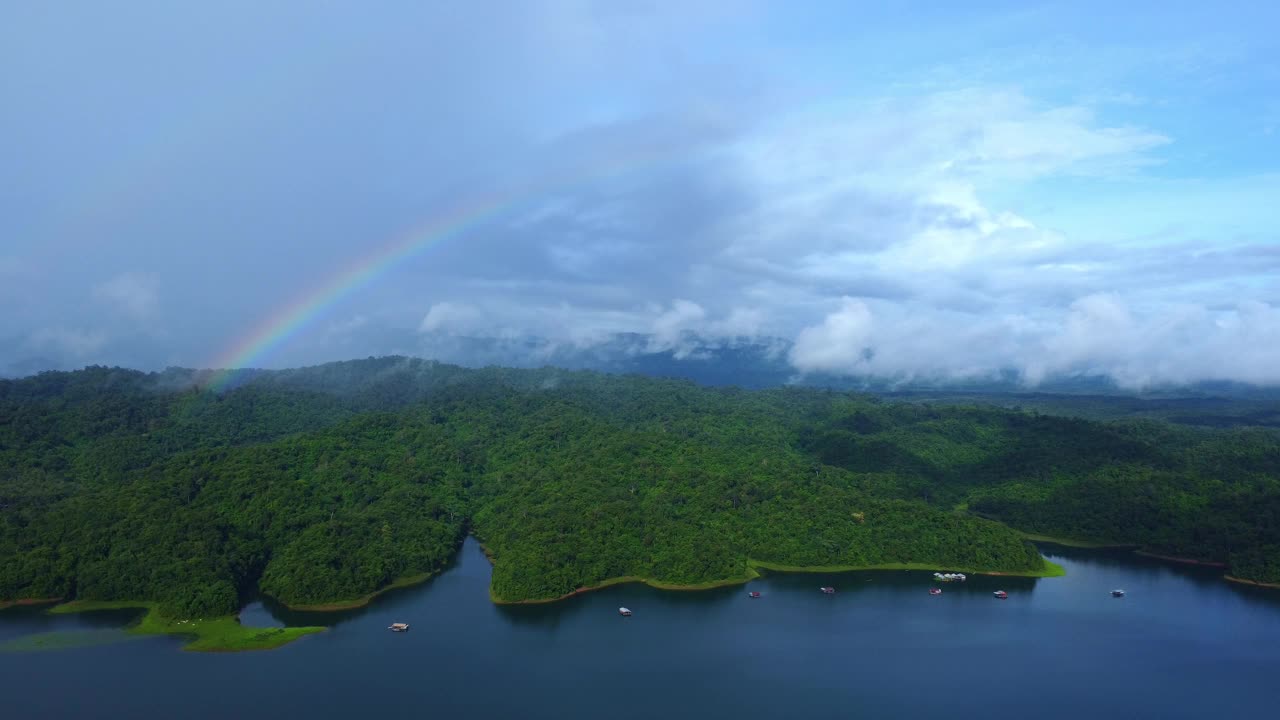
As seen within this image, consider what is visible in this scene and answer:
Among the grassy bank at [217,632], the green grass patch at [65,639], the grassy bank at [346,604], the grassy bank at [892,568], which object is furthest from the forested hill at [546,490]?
the green grass patch at [65,639]

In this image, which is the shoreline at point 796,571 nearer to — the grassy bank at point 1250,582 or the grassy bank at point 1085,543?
the grassy bank at point 1085,543

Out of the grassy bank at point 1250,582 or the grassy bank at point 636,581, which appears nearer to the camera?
the grassy bank at point 636,581

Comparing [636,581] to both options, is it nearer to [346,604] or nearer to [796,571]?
[796,571]

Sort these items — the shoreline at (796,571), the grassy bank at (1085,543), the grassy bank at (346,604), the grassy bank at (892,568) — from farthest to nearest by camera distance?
the grassy bank at (1085,543)
the grassy bank at (892,568)
the shoreline at (796,571)
the grassy bank at (346,604)

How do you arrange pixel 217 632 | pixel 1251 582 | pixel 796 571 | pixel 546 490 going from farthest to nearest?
pixel 546 490
pixel 796 571
pixel 1251 582
pixel 217 632

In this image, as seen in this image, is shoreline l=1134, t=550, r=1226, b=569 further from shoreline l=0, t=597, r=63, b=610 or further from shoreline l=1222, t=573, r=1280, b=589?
shoreline l=0, t=597, r=63, b=610

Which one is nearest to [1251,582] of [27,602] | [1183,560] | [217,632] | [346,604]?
[1183,560]

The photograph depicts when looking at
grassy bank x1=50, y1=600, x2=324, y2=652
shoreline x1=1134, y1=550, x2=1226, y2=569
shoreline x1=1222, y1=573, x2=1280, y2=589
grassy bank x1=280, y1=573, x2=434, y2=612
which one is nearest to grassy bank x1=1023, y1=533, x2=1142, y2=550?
shoreline x1=1134, y1=550, x2=1226, y2=569
